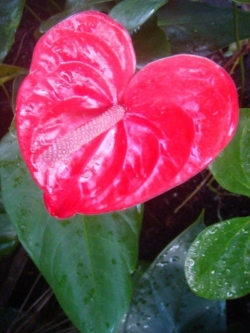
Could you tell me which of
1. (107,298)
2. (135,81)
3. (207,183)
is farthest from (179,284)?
(135,81)

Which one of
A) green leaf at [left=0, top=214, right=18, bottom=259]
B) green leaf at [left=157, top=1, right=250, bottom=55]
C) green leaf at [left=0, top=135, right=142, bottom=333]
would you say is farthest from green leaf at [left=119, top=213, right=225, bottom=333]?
green leaf at [left=157, top=1, right=250, bottom=55]

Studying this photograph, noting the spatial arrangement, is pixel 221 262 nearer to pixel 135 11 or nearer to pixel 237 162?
pixel 237 162

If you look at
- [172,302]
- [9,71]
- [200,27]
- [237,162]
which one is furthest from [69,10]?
[172,302]

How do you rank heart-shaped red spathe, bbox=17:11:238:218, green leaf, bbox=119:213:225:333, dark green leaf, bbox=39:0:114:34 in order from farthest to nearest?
green leaf, bbox=119:213:225:333 < dark green leaf, bbox=39:0:114:34 < heart-shaped red spathe, bbox=17:11:238:218

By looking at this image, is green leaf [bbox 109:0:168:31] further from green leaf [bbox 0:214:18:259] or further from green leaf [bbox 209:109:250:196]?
green leaf [bbox 0:214:18:259]

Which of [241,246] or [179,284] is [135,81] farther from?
[179,284]
